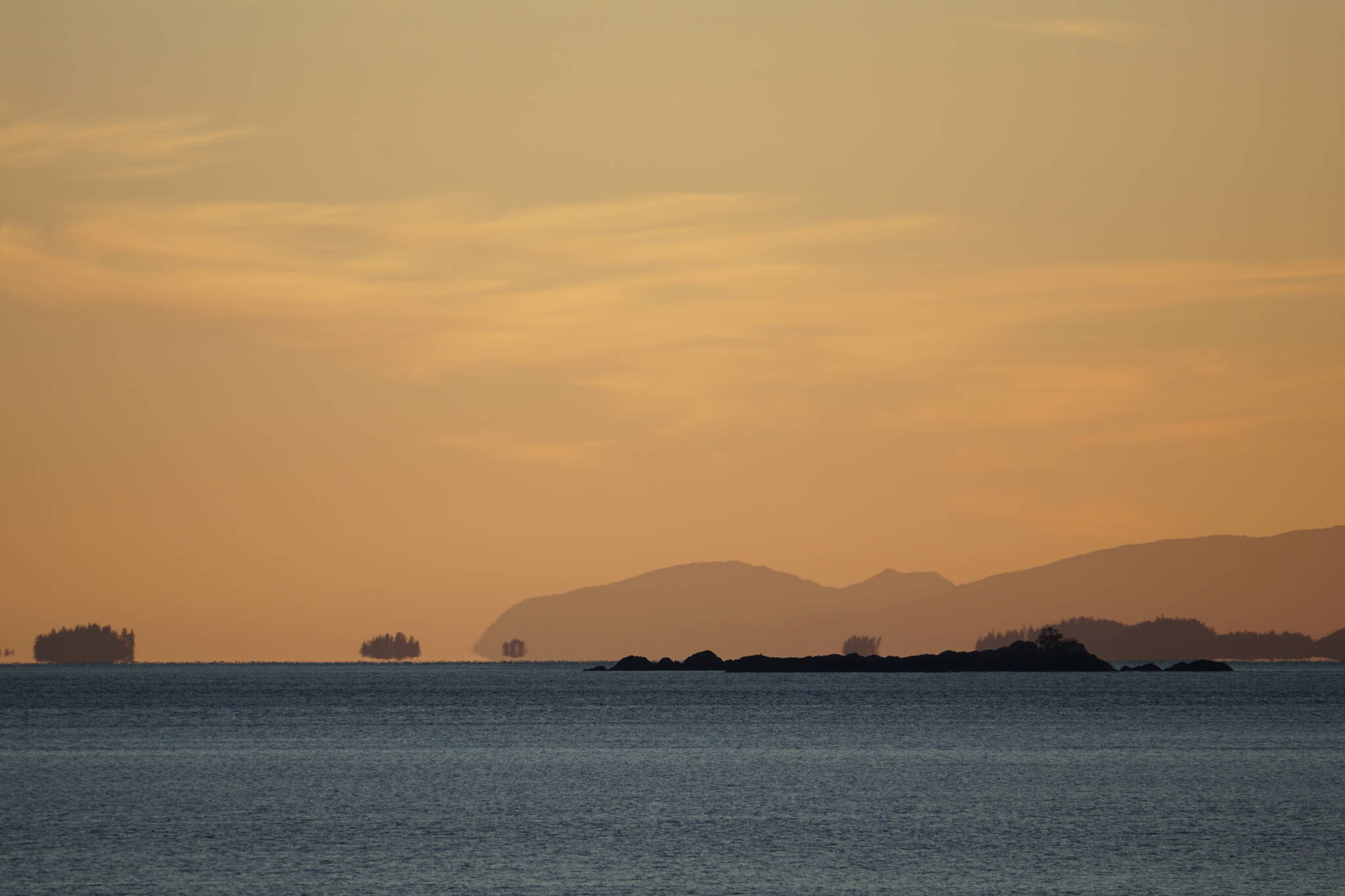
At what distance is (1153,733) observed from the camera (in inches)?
4323

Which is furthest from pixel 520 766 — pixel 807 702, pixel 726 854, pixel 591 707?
pixel 807 702

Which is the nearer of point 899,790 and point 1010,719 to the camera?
point 899,790

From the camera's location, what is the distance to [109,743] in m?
101

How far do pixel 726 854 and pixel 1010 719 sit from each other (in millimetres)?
85151

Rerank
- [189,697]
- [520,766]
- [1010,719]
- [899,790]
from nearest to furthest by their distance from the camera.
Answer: [899,790], [520,766], [1010,719], [189,697]

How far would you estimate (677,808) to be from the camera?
202 ft

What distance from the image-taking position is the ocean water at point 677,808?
148 ft

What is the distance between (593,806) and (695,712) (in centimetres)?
8469

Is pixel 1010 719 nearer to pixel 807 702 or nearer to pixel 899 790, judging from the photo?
pixel 807 702

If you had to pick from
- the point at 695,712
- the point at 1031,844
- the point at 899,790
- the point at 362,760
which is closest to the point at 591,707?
the point at 695,712

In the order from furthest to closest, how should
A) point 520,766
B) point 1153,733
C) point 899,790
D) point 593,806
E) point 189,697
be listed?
1. point 189,697
2. point 1153,733
3. point 520,766
4. point 899,790
5. point 593,806

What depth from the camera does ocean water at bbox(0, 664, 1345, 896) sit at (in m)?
45.0

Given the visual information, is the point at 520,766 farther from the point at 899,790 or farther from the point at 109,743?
the point at 109,743

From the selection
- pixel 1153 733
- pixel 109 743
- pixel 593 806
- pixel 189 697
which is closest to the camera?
pixel 593 806
